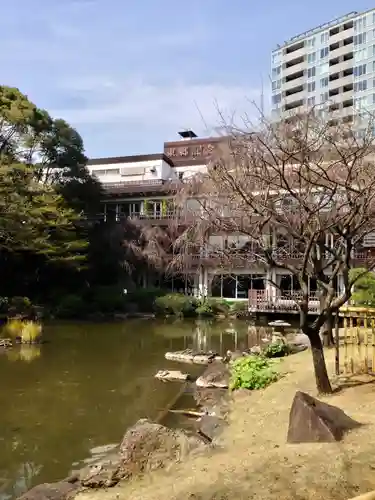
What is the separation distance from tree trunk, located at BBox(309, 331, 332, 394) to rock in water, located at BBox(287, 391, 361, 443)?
54.5 inches

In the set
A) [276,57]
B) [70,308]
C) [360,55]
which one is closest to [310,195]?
[70,308]

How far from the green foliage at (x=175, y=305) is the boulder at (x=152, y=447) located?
62.0 ft

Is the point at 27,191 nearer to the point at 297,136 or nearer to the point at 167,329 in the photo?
the point at 167,329

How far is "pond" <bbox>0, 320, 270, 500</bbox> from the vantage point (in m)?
5.94

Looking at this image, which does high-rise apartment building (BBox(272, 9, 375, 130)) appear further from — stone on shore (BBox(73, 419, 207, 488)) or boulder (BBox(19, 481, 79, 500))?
boulder (BBox(19, 481, 79, 500))

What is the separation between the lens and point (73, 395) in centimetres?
895

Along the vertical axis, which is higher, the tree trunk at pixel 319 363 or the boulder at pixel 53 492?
the tree trunk at pixel 319 363

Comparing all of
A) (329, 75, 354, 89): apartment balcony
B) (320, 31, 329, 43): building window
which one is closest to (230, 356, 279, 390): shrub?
(329, 75, 354, 89): apartment balcony

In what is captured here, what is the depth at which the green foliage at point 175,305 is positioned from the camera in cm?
2444

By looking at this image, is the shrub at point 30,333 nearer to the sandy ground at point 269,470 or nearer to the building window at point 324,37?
the sandy ground at point 269,470

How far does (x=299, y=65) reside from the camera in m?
61.8

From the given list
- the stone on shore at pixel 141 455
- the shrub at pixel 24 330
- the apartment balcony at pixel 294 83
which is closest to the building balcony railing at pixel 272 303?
the shrub at pixel 24 330

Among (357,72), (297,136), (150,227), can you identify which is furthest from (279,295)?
(357,72)

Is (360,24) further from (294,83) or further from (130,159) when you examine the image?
(130,159)
